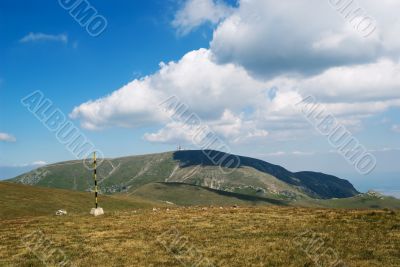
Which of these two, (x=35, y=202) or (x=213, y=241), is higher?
(x=213, y=241)

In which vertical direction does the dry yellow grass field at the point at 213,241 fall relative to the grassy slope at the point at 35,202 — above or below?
above

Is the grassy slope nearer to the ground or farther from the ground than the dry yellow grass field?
nearer to the ground

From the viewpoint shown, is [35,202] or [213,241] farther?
[35,202]

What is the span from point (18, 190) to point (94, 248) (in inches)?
2741

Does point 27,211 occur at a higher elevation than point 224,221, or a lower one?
lower

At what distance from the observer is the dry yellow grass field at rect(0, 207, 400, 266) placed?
20.2m

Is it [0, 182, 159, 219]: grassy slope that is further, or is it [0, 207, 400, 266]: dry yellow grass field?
[0, 182, 159, 219]: grassy slope

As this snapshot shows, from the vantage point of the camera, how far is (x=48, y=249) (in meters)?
24.4

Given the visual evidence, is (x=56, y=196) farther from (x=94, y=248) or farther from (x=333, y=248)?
(x=333, y=248)

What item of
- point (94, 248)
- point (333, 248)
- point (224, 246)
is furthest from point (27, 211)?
point (333, 248)

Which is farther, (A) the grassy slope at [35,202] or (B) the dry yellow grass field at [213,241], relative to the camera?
(A) the grassy slope at [35,202]

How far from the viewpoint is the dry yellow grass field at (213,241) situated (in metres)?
20.2

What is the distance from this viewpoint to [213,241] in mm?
24859

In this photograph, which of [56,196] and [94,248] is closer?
[94,248]
